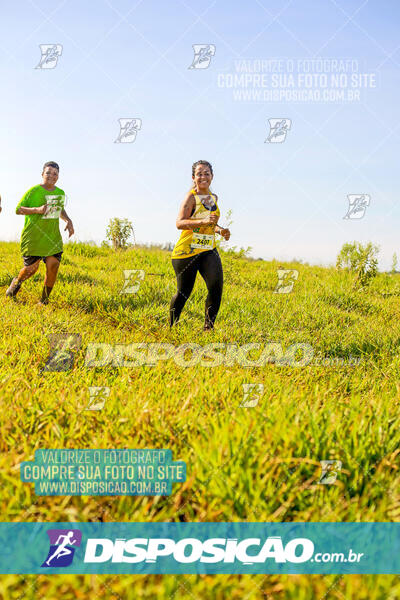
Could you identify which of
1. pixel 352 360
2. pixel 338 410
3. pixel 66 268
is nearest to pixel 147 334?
pixel 352 360

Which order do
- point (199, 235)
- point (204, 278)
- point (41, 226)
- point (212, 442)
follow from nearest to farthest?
1. point (212, 442)
2. point (199, 235)
3. point (204, 278)
4. point (41, 226)

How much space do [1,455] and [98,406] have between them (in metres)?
0.69

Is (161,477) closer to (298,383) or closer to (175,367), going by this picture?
(175,367)

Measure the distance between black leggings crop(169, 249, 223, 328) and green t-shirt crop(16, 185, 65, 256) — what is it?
233 cm

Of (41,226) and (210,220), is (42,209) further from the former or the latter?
(210,220)

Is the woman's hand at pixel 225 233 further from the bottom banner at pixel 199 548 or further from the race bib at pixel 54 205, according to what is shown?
the bottom banner at pixel 199 548

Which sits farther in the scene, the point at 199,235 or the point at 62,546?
the point at 199,235

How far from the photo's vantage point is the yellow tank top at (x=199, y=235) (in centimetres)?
523

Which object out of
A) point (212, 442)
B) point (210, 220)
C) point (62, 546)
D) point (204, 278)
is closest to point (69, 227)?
point (204, 278)

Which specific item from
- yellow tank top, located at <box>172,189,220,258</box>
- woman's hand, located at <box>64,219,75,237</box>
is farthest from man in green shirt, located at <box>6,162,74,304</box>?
yellow tank top, located at <box>172,189,220,258</box>

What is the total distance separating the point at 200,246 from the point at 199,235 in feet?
0.45

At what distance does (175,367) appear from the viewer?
370 cm

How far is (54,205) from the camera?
661 centimetres

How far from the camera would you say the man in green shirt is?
21.2 feet
